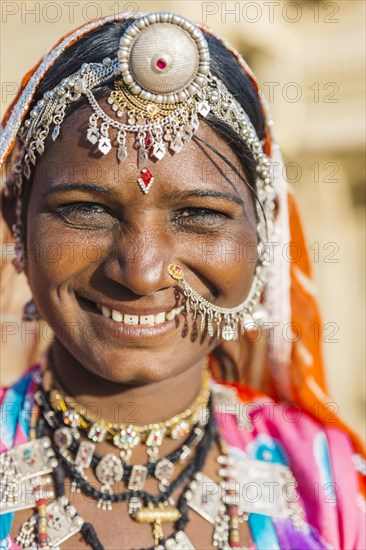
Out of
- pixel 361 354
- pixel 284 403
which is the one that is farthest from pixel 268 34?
pixel 284 403

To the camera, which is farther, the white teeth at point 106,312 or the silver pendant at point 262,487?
the silver pendant at point 262,487

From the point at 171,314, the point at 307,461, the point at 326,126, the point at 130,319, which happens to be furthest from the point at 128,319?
the point at 326,126

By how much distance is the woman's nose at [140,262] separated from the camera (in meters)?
1.66

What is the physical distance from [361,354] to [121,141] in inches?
222

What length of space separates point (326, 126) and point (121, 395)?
5.32 metres

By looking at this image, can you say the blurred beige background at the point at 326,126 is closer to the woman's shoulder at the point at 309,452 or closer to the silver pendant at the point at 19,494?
the woman's shoulder at the point at 309,452

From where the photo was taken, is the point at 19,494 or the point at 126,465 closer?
the point at 19,494

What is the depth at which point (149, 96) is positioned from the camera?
1.68m

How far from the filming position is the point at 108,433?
1979mm

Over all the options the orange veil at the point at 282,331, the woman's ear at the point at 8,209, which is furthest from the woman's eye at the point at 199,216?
the woman's ear at the point at 8,209

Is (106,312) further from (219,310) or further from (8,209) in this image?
(8,209)

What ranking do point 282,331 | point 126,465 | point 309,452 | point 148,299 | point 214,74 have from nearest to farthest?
point 148,299, point 214,74, point 126,465, point 309,452, point 282,331

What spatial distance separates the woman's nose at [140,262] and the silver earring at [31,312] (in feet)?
1.87

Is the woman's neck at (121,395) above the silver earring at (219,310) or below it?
below
